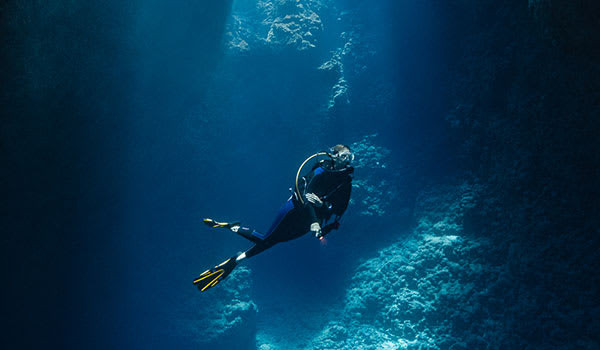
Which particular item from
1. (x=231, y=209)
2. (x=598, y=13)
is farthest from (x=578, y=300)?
(x=231, y=209)

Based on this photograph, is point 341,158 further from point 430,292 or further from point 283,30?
point 283,30

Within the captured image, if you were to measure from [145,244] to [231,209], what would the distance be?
123 inches

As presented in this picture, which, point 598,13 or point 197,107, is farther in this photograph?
point 197,107

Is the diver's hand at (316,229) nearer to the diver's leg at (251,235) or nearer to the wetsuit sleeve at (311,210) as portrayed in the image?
the wetsuit sleeve at (311,210)

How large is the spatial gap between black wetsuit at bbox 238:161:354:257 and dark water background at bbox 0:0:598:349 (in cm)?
427

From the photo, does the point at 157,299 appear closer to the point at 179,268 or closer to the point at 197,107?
the point at 179,268

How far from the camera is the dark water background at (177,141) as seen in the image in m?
6.23

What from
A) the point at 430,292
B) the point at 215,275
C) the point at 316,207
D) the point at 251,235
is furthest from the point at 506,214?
the point at 215,275

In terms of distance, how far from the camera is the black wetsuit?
12.6ft

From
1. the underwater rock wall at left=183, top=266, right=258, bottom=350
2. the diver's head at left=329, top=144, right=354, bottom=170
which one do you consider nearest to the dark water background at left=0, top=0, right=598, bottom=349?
the underwater rock wall at left=183, top=266, right=258, bottom=350

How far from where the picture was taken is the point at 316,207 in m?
3.68

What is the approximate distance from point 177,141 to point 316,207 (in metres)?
7.44

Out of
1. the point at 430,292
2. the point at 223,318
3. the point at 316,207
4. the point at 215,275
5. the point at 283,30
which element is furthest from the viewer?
the point at 283,30

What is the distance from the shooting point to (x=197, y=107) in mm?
9789
